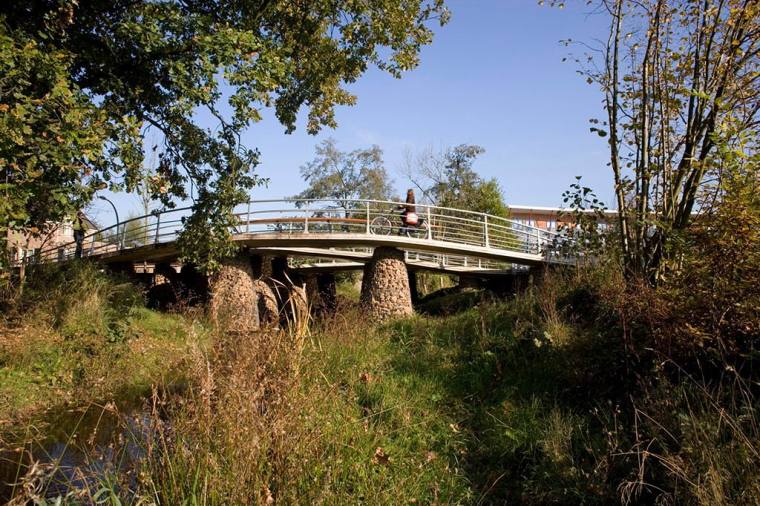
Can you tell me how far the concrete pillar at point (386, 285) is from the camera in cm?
1686

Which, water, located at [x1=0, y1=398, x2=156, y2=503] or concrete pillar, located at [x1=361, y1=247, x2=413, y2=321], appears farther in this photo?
concrete pillar, located at [x1=361, y1=247, x2=413, y2=321]

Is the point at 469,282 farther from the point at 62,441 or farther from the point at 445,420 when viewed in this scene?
the point at 62,441

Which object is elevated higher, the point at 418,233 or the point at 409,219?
the point at 409,219

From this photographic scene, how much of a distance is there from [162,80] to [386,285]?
9452 millimetres

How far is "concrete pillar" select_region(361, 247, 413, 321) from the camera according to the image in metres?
16.9

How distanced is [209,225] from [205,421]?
759 centimetres

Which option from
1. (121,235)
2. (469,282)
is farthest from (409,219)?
(121,235)

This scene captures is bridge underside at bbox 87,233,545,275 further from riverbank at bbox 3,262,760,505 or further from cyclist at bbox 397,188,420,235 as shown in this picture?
riverbank at bbox 3,262,760,505

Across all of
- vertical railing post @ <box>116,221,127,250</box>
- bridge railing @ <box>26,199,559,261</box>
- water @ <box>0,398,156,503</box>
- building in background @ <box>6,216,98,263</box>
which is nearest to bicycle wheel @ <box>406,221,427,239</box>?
bridge railing @ <box>26,199,559,261</box>

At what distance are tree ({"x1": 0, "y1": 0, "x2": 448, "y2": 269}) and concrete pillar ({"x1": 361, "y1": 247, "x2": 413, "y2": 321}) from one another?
5457mm

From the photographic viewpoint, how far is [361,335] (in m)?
8.92

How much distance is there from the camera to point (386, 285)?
Answer: 56.4 ft

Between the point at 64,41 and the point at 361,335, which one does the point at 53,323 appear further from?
the point at 361,335

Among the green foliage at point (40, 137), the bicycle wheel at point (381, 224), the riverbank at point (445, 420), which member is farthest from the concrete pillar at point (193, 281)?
the green foliage at point (40, 137)
